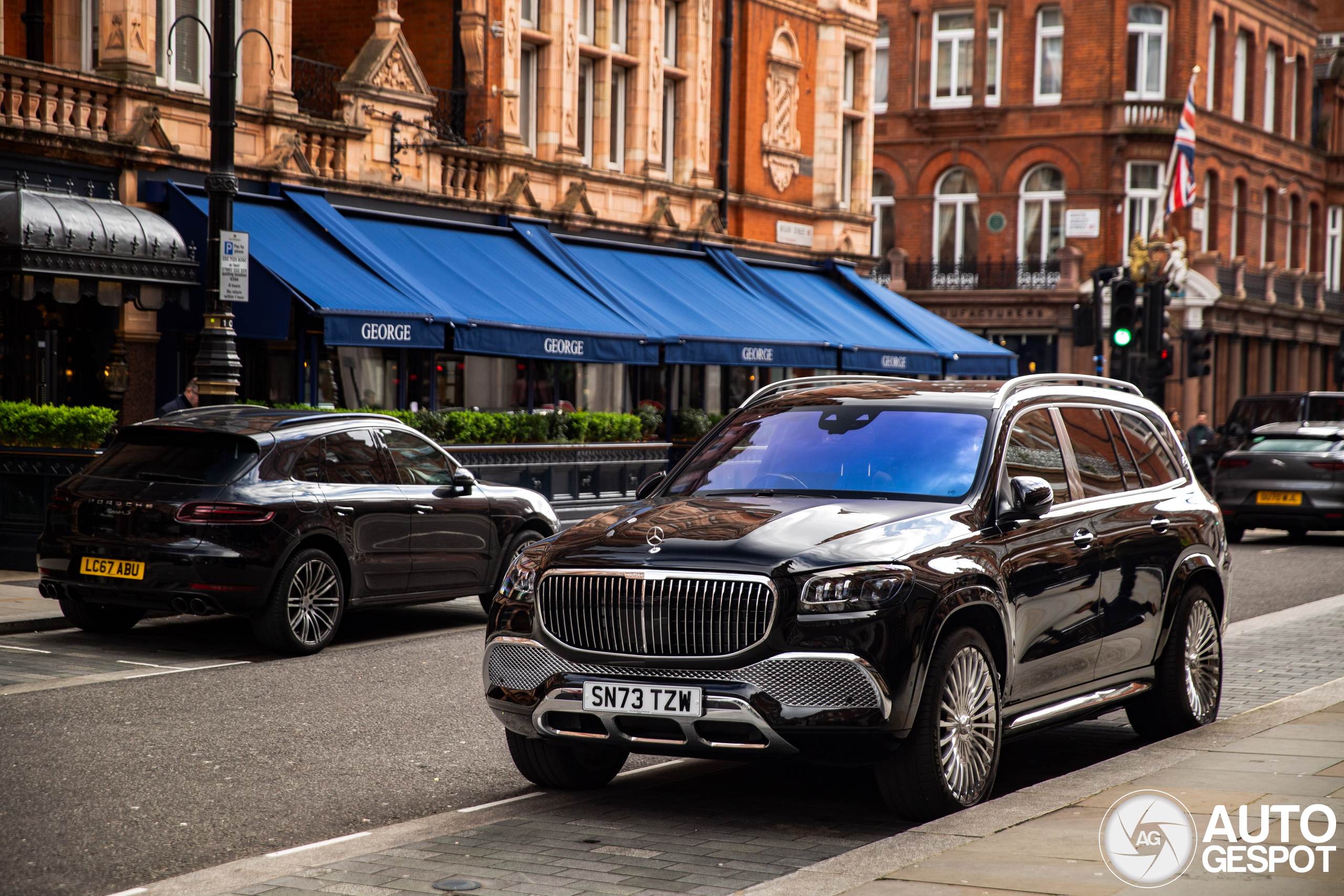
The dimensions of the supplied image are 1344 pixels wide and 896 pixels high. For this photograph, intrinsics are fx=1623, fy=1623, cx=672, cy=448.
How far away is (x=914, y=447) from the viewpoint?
24.1 ft

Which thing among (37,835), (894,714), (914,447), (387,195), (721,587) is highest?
(387,195)

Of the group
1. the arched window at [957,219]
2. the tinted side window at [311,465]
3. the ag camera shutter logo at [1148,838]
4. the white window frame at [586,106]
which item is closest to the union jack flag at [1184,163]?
the arched window at [957,219]

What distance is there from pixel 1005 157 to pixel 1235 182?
28.3 ft

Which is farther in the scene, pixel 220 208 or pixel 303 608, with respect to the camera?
pixel 220 208

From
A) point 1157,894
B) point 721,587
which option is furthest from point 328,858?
point 1157,894

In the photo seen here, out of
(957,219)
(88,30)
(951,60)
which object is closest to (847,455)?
(88,30)

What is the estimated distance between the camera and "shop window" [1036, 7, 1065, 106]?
48.9 meters

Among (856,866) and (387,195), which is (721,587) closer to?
(856,866)

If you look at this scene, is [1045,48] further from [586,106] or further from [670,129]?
[586,106]

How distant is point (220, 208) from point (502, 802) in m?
9.03

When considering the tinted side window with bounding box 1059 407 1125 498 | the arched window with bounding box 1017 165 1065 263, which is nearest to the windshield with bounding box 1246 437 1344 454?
the tinted side window with bounding box 1059 407 1125 498

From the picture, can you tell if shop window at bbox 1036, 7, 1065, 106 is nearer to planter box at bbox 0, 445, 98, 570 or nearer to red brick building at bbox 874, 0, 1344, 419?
red brick building at bbox 874, 0, 1344, 419

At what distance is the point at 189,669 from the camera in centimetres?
1042

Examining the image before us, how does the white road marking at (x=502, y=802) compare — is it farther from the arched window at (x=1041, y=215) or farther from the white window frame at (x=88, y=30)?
the arched window at (x=1041, y=215)
